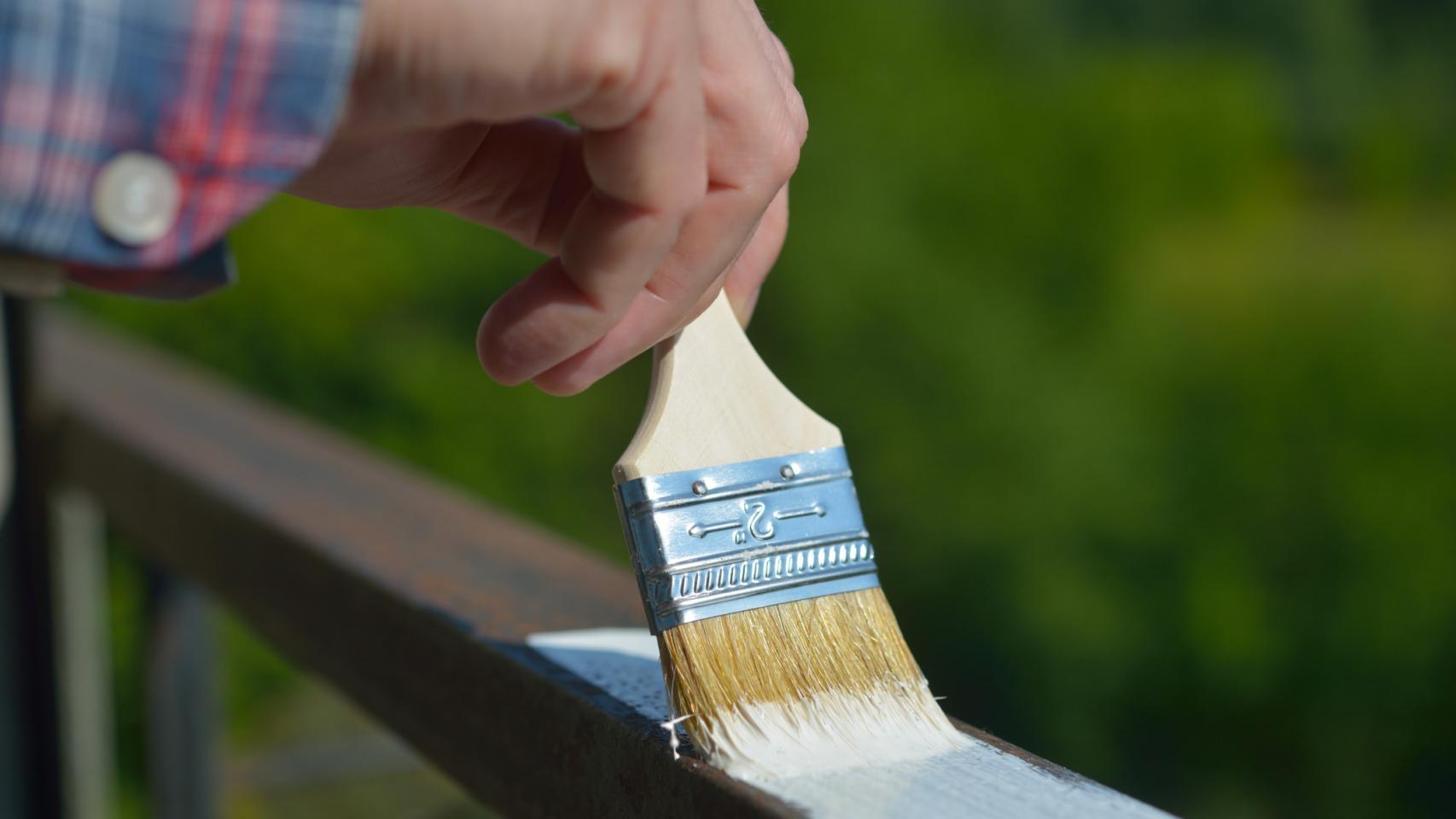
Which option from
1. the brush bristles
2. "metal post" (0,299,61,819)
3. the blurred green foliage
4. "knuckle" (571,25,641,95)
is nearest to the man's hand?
"knuckle" (571,25,641,95)

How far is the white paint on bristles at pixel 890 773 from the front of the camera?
529 mm

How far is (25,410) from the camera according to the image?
1.78 metres

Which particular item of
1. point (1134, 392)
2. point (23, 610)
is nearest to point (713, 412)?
point (23, 610)

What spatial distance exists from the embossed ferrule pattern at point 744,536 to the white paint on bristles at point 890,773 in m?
0.06

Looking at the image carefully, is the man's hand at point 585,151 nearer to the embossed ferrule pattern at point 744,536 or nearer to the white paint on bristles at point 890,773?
the embossed ferrule pattern at point 744,536

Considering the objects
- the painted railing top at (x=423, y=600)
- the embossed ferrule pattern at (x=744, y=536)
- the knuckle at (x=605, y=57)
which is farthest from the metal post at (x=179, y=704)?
the knuckle at (x=605, y=57)

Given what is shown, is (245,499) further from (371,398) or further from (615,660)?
(371,398)

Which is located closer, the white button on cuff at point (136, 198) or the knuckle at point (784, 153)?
the white button on cuff at point (136, 198)

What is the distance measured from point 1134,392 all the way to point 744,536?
1625 cm

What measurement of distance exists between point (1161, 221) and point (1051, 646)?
6.42 metres

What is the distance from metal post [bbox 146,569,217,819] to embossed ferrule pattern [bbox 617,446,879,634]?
3.40 ft

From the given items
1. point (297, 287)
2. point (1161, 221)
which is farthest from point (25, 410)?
point (1161, 221)

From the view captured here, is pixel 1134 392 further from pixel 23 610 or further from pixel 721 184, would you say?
pixel 721 184

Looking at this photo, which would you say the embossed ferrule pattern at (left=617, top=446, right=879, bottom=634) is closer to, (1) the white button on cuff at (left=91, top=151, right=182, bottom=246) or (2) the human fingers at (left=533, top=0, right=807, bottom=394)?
(2) the human fingers at (left=533, top=0, right=807, bottom=394)
